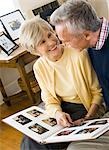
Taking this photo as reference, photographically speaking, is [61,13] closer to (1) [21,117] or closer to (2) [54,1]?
(1) [21,117]

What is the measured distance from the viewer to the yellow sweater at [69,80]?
1671mm

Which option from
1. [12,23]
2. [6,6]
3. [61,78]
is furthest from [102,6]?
[61,78]

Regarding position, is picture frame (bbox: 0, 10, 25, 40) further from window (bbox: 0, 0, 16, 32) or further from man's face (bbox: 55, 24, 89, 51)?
man's face (bbox: 55, 24, 89, 51)

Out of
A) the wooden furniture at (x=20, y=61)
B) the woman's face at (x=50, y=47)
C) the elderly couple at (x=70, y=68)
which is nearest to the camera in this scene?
the elderly couple at (x=70, y=68)

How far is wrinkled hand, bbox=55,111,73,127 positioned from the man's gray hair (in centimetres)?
49

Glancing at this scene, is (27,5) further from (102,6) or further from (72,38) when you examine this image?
(72,38)

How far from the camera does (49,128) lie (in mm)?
1641

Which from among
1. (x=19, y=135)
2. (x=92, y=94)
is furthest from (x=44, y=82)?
(x=19, y=135)

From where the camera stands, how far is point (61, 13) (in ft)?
4.64

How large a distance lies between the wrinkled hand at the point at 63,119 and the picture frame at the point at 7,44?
1.20 metres

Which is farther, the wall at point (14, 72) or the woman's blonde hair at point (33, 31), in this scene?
the wall at point (14, 72)

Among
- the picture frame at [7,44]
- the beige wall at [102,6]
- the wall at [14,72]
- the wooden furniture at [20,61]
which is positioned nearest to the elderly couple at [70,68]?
the wooden furniture at [20,61]

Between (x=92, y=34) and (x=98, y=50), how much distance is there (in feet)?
0.33

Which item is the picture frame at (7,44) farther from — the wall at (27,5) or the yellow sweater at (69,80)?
the yellow sweater at (69,80)
